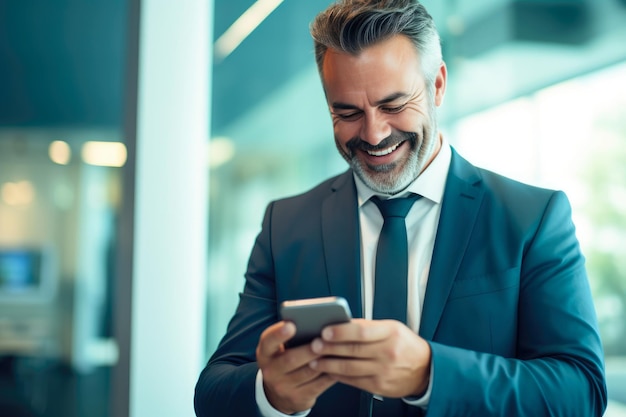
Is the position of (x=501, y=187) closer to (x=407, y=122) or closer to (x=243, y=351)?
(x=407, y=122)

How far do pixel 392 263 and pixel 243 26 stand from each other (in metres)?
1.65

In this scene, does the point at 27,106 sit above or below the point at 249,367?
above

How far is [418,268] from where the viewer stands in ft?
5.21

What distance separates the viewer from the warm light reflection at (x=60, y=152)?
9.52 meters

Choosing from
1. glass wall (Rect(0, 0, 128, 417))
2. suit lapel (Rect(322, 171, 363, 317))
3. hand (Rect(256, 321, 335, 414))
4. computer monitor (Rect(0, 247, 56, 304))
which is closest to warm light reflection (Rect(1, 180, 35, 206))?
glass wall (Rect(0, 0, 128, 417))

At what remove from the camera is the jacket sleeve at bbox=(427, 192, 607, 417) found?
1.29 meters

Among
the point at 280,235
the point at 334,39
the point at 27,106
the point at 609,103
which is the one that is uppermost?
the point at 27,106

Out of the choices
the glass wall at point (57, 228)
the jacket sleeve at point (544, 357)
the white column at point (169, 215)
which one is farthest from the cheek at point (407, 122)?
the glass wall at point (57, 228)

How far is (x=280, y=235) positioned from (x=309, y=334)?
0.57 metres

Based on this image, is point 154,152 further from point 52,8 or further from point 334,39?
point 52,8

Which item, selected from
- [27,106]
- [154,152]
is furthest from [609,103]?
[27,106]

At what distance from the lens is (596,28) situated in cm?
395

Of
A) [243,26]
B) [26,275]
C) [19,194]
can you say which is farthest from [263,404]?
[19,194]

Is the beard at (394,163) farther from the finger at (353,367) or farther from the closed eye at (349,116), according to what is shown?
the finger at (353,367)
